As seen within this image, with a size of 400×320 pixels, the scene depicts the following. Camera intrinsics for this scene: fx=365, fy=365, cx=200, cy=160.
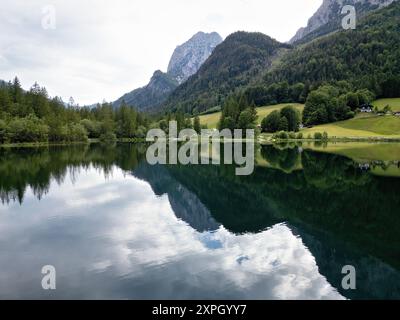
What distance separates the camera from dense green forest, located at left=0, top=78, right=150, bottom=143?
119 meters

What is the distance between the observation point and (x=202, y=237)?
24.0m

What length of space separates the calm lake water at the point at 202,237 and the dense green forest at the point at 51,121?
265 ft

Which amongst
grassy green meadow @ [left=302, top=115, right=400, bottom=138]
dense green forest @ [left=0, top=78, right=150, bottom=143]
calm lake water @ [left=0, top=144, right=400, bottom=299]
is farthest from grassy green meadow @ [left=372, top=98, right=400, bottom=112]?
calm lake water @ [left=0, top=144, right=400, bottom=299]

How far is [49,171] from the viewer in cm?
5381

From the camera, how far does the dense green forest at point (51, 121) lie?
119 meters

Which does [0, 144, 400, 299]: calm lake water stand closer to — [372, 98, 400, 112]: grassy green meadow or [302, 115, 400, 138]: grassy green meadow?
[302, 115, 400, 138]: grassy green meadow

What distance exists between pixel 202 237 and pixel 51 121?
11939cm

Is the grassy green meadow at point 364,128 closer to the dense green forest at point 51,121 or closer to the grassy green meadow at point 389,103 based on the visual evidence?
the grassy green meadow at point 389,103

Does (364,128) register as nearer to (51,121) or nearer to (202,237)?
(51,121)

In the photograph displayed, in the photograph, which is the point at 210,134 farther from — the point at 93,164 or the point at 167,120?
the point at 93,164

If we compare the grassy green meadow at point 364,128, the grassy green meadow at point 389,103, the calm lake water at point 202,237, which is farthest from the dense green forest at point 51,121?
the grassy green meadow at point 389,103

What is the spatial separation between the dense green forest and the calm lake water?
80682 millimetres

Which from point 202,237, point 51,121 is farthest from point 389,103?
point 202,237

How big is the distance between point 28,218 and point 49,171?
27.6 m
